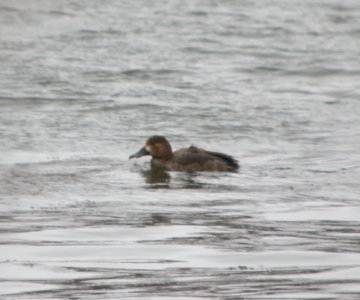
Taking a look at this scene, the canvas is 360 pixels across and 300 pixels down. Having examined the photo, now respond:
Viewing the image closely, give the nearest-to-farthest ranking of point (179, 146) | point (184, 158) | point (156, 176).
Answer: point (156, 176)
point (184, 158)
point (179, 146)

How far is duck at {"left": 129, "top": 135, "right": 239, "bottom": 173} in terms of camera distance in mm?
15047

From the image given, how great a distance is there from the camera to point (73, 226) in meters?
11.2

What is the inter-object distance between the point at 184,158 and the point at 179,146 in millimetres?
1787

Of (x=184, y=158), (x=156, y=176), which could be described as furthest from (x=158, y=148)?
(x=156, y=176)

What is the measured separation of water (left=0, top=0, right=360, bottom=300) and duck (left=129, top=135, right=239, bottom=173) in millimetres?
128

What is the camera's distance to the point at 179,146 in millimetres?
17078

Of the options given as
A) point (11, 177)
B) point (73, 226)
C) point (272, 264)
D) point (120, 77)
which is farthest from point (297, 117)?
point (272, 264)

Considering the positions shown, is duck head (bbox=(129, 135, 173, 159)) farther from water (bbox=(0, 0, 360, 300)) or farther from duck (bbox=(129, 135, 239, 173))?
water (bbox=(0, 0, 360, 300))

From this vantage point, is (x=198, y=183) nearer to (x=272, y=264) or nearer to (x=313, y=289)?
(x=272, y=264)

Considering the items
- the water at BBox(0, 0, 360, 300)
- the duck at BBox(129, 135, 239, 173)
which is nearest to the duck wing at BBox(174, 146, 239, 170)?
the duck at BBox(129, 135, 239, 173)

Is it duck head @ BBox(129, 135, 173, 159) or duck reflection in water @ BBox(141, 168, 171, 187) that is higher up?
duck head @ BBox(129, 135, 173, 159)

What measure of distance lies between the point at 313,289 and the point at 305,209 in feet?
13.2

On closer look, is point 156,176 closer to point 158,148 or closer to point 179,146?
point 158,148

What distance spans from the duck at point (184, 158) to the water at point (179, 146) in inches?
5.0
